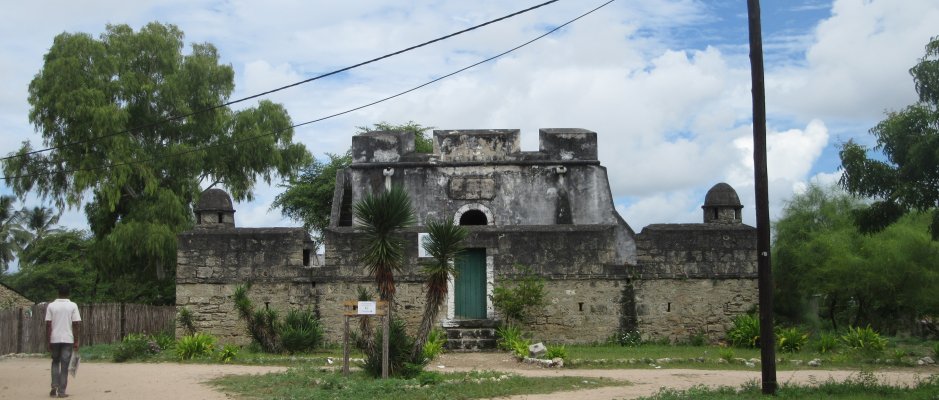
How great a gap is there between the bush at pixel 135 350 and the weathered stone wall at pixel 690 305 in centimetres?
1024

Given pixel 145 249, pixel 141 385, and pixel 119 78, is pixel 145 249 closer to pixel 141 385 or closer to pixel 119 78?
pixel 119 78

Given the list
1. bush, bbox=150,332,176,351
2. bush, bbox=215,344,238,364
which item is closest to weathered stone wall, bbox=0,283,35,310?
bush, bbox=150,332,176,351

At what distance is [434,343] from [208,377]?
435 cm

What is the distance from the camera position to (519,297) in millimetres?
21016

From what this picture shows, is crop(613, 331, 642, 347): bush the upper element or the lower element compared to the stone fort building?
lower

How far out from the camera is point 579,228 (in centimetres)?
2173

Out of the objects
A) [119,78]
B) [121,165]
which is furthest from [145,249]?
[119,78]

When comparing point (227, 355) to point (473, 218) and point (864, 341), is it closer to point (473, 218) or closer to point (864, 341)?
point (473, 218)

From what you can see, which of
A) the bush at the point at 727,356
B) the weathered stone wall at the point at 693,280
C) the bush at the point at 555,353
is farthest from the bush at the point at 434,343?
the bush at the point at 727,356

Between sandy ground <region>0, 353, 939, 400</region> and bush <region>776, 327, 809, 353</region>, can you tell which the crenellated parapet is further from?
bush <region>776, 327, 809, 353</region>

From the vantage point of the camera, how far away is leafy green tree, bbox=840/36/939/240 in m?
16.0

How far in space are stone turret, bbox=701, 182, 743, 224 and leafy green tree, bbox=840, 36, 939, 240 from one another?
4577 millimetres

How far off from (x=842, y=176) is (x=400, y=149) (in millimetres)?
11150

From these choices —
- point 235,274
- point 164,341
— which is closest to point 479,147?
point 235,274
